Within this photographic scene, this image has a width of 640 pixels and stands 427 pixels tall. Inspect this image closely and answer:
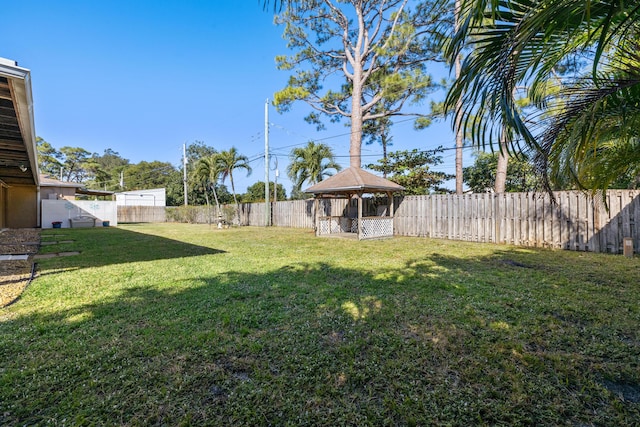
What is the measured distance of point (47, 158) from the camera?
32.1 m

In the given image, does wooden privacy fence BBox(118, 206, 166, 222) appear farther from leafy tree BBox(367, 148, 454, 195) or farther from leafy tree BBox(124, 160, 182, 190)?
leafy tree BBox(367, 148, 454, 195)

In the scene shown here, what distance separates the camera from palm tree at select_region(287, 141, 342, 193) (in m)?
17.9

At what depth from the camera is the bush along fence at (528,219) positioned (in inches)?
280

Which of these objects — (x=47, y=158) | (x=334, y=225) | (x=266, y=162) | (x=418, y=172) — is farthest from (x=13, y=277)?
(x=47, y=158)

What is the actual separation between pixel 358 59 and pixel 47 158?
3667 centimetres

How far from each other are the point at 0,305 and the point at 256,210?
660 inches

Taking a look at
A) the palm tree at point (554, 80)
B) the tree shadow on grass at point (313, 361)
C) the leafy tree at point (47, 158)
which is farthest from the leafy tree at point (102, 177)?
the palm tree at point (554, 80)

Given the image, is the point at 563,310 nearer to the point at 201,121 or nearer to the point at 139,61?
the point at 139,61

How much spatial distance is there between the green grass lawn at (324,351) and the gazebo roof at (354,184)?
6.08 metres

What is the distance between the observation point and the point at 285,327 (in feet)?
9.62

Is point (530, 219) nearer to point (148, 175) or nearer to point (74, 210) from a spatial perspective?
point (74, 210)

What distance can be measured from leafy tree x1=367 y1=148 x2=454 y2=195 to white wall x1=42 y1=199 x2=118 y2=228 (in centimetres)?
1918

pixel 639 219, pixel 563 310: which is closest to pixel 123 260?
→ pixel 563 310

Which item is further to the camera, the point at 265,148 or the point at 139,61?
the point at 265,148
